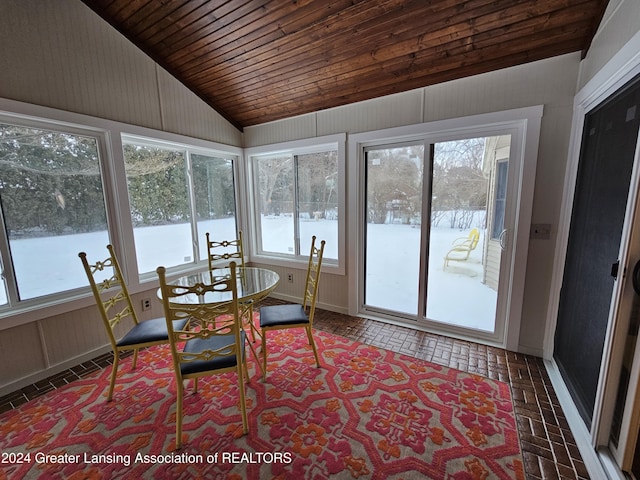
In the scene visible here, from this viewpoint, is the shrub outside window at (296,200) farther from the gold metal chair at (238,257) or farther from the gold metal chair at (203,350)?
the gold metal chair at (203,350)

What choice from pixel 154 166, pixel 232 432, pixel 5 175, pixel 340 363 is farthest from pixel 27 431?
pixel 154 166

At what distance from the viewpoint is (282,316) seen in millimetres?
2199

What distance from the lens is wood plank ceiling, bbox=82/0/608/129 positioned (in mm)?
1847

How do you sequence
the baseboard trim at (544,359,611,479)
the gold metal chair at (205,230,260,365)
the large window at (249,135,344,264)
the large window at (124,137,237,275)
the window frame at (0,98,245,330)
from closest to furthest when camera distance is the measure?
the baseboard trim at (544,359,611,479) < the window frame at (0,98,245,330) < the gold metal chair at (205,230,260,365) < the large window at (124,137,237,275) < the large window at (249,135,344,264)

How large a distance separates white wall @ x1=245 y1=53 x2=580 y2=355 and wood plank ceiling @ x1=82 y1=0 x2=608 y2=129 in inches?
4.0

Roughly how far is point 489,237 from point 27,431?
3.84 metres

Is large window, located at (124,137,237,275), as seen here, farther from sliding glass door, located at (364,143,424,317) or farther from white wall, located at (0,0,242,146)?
sliding glass door, located at (364,143,424,317)

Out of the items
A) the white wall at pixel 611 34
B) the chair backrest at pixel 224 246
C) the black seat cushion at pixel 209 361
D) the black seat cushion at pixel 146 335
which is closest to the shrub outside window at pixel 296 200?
the chair backrest at pixel 224 246

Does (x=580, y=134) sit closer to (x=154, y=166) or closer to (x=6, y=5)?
(x=154, y=166)

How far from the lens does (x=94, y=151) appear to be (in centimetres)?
248

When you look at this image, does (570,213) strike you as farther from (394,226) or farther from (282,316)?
(282,316)

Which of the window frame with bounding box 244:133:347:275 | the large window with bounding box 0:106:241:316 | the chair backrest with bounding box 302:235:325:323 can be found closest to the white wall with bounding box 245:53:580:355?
the window frame with bounding box 244:133:347:275

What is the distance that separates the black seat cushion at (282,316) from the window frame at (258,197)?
1174mm

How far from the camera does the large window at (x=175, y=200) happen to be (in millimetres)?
2848
